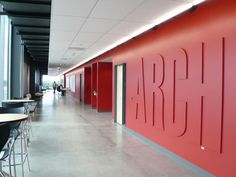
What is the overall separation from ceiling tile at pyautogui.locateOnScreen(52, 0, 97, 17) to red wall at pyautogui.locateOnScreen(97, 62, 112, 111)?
6.91 m

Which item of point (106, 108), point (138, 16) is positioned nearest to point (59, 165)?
point (138, 16)

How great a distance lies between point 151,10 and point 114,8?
631mm

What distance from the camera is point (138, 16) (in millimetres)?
4340

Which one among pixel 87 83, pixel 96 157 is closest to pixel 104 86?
pixel 87 83

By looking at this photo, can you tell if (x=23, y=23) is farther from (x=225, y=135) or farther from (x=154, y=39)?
(x=225, y=135)

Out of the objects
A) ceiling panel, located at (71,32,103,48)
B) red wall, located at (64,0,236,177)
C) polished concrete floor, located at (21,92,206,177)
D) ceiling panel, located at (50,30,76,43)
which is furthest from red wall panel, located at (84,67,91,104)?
red wall, located at (64,0,236,177)

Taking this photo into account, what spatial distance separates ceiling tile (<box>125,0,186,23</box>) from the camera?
3647 mm

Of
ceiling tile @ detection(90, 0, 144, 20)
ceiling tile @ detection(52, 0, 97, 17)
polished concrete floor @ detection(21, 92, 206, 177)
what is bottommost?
polished concrete floor @ detection(21, 92, 206, 177)

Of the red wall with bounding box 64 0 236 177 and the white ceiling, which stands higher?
the white ceiling

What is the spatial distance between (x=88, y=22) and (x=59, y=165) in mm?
2816

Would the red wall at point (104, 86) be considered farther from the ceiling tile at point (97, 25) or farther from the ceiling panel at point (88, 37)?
the ceiling tile at point (97, 25)

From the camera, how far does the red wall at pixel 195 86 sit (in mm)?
3244

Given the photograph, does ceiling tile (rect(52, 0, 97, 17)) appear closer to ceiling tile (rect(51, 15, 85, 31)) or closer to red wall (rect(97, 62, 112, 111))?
ceiling tile (rect(51, 15, 85, 31))

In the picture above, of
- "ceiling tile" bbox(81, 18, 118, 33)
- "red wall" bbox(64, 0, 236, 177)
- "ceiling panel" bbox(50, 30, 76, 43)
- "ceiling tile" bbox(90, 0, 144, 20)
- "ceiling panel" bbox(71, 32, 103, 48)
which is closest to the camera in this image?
"red wall" bbox(64, 0, 236, 177)
